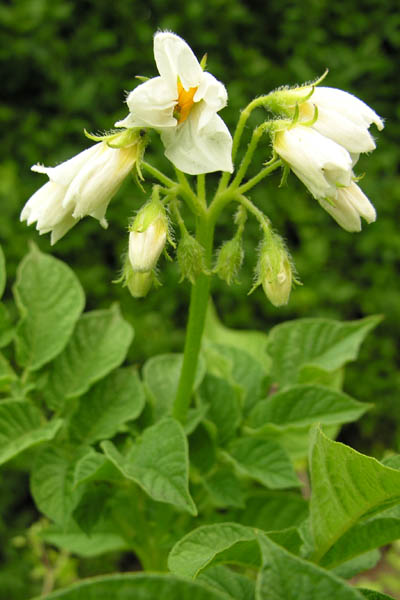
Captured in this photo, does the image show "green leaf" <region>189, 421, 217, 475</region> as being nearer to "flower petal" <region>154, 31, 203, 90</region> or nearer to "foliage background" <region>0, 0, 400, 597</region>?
"flower petal" <region>154, 31, 203, 90</region>

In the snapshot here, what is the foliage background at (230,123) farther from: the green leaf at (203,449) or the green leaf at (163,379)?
the green leaf at (203,449)

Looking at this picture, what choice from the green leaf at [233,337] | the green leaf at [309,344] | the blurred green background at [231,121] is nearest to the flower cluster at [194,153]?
the green leaf at [309,344]

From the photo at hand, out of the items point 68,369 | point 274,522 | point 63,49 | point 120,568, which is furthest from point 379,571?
point 63,49

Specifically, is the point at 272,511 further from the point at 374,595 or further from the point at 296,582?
the point at 296,582

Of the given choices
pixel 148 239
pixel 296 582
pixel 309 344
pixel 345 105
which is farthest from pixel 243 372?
pixel 296 582

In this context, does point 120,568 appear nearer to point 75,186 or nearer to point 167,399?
Result: point 167,399
